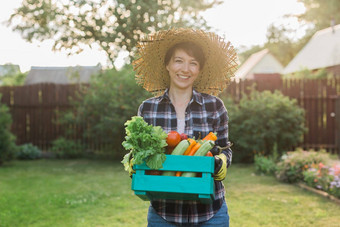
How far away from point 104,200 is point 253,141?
4920mm

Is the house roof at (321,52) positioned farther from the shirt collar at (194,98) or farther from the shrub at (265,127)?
the shirt collar at (194,98)

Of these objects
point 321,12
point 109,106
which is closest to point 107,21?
point 109,106

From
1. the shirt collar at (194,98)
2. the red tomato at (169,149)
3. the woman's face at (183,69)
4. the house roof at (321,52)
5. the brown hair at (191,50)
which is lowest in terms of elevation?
the red tomato at (169,149)

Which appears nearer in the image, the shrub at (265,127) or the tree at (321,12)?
the shrub at (265,127)

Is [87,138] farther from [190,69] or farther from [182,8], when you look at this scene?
[190,69]

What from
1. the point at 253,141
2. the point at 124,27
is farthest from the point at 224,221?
the point at 253,141

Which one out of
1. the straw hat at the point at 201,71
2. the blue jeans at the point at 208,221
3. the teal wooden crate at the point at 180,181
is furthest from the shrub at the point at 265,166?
the teal wooden crate at the point at 180,181

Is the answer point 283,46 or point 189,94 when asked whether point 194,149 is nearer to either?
point 189,94

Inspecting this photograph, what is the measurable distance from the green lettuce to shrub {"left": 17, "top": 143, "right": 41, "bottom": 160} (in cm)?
1063

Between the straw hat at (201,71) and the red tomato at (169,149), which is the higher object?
the straw hat at (201,71)

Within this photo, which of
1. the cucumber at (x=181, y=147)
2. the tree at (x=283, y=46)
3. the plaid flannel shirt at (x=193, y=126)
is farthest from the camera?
the tree at (x=283, y=46)

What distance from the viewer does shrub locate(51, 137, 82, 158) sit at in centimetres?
1230

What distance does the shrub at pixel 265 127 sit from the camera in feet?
34.2

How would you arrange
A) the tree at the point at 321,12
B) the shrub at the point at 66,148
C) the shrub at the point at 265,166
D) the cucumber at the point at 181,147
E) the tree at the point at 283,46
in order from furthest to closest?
the tree at the point at 283,46, the tree at the point at 321,12, the shrub at the point at 66,148, the shrub at the point at 265,166, the cucumber at the point at 181,147
